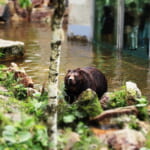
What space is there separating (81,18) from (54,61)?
1138cm

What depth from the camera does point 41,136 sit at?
463 centimetres

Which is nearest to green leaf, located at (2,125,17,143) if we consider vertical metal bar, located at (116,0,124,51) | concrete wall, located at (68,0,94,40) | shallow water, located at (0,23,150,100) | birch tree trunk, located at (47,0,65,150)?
birch tree trunk, located at (47,0,65,150)

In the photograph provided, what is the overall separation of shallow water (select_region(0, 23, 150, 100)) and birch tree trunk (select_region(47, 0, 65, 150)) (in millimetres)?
3951

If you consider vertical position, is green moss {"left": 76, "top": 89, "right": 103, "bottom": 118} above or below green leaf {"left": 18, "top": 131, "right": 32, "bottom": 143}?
above

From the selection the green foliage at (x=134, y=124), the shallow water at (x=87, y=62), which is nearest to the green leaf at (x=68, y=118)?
the green foliage at (x=134, y=124)

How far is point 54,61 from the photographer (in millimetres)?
4660

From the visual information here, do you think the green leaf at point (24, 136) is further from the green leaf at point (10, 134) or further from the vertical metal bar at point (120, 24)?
the vertical metal bar at point (120, 24)

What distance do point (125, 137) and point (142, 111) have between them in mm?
1160

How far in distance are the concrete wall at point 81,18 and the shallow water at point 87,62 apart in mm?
633

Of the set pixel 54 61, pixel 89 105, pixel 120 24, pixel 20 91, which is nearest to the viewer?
pixel 54 61

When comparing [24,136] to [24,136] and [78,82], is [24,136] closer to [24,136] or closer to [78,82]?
[24,136]

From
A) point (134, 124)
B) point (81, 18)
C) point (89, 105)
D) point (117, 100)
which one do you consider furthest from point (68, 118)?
point (81, 18)

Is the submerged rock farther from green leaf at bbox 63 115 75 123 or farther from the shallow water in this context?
green leaf at bbox 63 115 75 123

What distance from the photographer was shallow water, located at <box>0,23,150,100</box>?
32.0 feet
